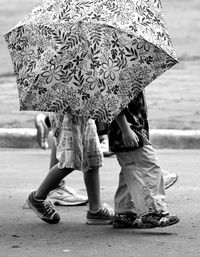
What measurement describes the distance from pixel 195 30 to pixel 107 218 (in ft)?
33.1

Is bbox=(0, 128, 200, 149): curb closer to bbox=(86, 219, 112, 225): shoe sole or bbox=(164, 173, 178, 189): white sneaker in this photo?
bbox=(164, 173, 178, 189): white sneaker

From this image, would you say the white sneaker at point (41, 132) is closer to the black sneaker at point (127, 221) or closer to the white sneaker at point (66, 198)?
the white sneaker at point (66, 198)

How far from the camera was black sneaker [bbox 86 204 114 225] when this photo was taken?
21.7ft

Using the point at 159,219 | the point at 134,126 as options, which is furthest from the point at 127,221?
the point at 134,126

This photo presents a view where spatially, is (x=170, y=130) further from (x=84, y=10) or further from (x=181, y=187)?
(x=84, y=10)

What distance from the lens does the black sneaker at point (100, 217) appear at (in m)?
6.61

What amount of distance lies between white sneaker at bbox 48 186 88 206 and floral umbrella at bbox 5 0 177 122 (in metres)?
1.69

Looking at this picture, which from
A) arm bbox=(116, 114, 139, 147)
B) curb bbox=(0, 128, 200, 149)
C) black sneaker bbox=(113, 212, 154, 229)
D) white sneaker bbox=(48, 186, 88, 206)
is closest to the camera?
arm bbox=(116, 114, 139, 147)

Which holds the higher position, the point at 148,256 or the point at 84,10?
the point at 84,10

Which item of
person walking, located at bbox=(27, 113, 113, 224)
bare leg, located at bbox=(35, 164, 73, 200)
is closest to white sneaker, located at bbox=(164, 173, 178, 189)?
person walking, located at bbox=(27, 113, 113, 224)

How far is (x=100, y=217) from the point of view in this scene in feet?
21.7

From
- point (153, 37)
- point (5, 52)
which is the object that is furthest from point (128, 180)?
point (5, 52)

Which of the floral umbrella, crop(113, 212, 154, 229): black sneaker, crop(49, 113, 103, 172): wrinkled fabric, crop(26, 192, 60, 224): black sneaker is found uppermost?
the floral umbrella

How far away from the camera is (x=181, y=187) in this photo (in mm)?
8570
